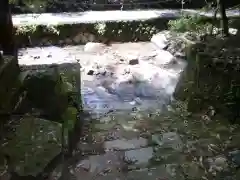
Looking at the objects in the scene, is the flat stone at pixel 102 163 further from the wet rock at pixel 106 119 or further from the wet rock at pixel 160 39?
the wet rock at pixel 160 39

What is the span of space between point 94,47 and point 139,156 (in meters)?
4.73

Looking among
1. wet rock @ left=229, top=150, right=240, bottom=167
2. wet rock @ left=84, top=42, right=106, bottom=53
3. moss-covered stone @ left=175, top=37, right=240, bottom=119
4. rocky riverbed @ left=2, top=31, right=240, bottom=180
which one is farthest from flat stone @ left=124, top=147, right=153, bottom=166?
wet rock @ left=84, top=42, right=106, bottom=53

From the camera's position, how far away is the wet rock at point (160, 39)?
781cm

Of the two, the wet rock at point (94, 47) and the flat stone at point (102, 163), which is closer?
the flat stone at point (102, 163)

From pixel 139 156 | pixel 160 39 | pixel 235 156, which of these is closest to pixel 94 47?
pixel 160 39

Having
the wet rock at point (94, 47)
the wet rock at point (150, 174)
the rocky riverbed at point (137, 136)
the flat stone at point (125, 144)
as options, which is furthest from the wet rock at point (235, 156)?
the wet rock at point (94, 47)

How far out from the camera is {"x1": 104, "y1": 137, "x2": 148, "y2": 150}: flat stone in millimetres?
3814

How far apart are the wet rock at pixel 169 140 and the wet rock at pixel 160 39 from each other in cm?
406

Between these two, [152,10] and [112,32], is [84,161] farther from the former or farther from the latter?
[152,10]

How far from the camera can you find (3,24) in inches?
188

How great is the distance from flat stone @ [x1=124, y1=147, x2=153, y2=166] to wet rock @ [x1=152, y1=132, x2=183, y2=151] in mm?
194

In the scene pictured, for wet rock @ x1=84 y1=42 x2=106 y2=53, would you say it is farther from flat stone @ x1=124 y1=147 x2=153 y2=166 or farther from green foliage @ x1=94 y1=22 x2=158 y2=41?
flat stone @ x1=124 y1=147 x2=153 y2=166

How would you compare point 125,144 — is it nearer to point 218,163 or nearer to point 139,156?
point 139,156

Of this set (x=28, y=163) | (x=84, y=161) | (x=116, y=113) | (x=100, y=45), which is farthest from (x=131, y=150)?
(x=100, y=45)
